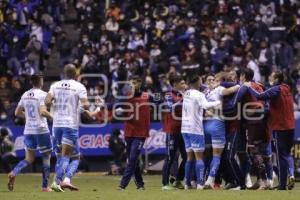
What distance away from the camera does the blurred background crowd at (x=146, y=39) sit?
1396 inches

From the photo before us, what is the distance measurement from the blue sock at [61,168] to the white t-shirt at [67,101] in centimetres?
67

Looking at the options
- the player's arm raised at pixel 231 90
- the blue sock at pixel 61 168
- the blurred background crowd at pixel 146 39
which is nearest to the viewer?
the blue sock at pixel 61 168

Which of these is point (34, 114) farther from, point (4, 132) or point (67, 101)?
point (4, 132)

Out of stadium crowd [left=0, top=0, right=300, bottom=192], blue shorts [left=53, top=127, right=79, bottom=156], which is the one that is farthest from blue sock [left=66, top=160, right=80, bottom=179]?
stadium crowd [left=0, top=0, right=300, bottom=192]

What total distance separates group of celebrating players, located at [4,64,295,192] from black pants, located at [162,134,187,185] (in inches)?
0.9

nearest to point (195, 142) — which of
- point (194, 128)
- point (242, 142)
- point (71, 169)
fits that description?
point (194, 128)

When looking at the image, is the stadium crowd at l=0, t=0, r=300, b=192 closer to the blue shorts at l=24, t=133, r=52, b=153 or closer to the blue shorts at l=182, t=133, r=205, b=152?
the blue shorts at l=182, t=133, r=205, b=152

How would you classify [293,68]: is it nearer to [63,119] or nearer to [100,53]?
[100,53]

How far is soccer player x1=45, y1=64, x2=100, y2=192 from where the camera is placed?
20109 mm

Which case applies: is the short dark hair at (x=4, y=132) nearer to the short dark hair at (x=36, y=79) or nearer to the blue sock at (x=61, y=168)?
the short dark hair at (x=36, y=79)

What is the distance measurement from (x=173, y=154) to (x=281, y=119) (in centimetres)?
263

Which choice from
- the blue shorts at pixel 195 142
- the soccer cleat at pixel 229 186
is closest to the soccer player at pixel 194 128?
the blue shorts at pixel 195 142

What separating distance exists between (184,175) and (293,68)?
1372 cm

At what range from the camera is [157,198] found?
58.2 feet
